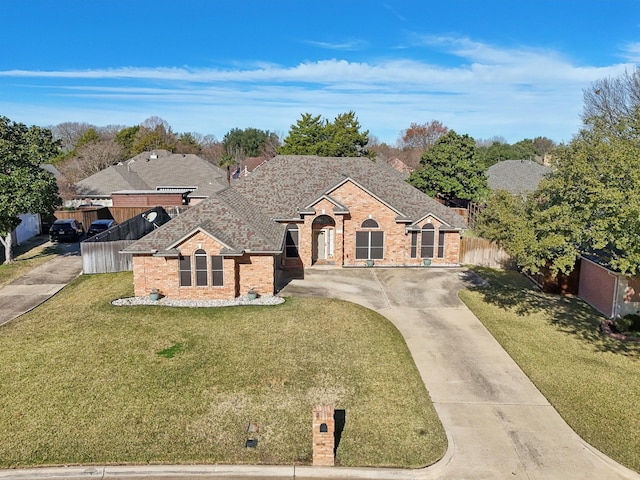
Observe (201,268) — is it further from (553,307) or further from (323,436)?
(553,307)

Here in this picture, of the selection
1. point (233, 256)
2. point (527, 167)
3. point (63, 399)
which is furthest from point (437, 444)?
point (527, 167)

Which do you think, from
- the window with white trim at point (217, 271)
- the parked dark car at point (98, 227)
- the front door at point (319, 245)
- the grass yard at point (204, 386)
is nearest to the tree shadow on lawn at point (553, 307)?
the grass yard at point (204, 386)

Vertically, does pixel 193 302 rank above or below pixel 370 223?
below

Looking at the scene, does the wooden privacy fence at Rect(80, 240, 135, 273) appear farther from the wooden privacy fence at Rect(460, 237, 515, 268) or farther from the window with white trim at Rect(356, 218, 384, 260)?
the wooden privacy fence at Rect(460, 237, 515, 268)

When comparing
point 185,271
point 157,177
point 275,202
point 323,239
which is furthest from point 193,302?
point 157,177

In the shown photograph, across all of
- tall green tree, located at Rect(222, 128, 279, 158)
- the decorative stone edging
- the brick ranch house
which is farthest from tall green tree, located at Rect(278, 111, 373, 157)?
tall green tree, located at Rect(222, 128, 279, 158)
